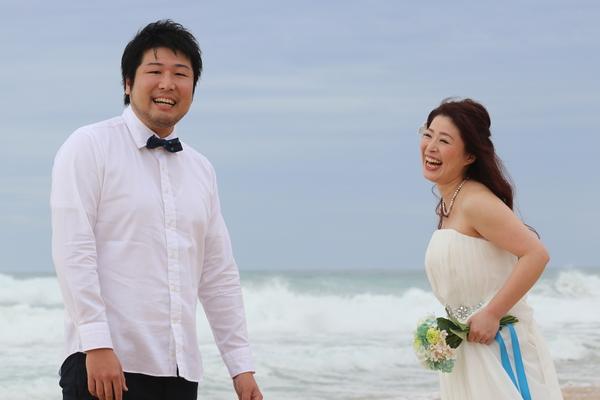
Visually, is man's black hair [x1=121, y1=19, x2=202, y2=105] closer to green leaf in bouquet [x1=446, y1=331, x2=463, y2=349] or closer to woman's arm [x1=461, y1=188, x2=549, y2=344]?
woman's arm [x1=461, y1=188, x2=549, y2=344]

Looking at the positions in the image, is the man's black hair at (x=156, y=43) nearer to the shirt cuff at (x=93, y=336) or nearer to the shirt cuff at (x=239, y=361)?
the shirt cuff at (x=93, y=336)

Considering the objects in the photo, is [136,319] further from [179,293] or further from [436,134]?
[436,134]

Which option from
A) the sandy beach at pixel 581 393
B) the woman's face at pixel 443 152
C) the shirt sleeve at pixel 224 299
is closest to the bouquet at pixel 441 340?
the woman's face at pixel 443 152

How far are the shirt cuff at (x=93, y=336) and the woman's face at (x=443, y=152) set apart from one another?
152cm

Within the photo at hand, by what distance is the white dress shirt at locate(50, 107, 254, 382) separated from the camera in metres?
2.93

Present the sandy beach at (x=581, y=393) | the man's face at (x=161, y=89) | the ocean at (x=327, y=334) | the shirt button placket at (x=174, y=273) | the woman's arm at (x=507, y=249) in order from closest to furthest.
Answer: the shirt button placket at (x=174, y=273) → the man's face at (x=161, y=89) → the woman's arm at (x=507, y=249) → the sandy beach at (x=581, y=393) → the ocean at (x=327, y=334)

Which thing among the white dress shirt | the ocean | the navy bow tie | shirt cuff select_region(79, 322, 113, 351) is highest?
the navy bow tie

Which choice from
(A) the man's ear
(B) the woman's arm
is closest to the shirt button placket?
(A) the man's ear

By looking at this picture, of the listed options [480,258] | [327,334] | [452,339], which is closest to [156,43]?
[480,258]

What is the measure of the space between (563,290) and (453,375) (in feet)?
73.1

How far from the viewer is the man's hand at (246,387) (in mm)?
3335

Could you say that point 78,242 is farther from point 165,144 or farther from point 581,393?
point 581,393

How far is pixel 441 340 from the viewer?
148 inches

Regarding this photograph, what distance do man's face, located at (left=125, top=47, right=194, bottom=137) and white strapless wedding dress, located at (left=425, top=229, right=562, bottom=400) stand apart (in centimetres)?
119
